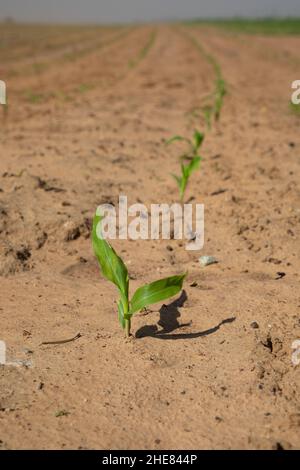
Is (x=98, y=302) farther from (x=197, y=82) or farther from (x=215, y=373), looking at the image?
(x=197, y=82)

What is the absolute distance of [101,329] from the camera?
7.39 feet

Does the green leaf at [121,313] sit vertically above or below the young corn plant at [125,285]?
below

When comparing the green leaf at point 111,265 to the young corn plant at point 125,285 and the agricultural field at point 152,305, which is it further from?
the agricultural field at point 152,305

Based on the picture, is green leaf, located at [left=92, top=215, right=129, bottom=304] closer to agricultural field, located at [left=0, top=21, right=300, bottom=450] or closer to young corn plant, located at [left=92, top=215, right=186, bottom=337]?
young corn plant, located at [left=92, top=215, right=186, bottom=337]

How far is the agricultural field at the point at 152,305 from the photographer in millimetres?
1757

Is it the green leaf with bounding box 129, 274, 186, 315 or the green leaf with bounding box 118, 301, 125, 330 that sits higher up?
the green leaf with bounding box 129, 274, 186, 315

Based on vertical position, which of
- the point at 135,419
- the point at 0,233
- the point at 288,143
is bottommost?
the point at 135,419

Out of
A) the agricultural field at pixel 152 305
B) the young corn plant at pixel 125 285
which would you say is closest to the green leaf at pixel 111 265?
the young corn plant at pixel 125 285

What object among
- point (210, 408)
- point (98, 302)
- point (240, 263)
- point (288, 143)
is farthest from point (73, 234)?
point (288, 143)

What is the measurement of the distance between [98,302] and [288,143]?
10.00ft

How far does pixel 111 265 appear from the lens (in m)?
2.15

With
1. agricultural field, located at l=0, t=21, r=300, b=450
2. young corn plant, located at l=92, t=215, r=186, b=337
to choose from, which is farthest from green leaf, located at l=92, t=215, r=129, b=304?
agricultural field, located at l=0, t=21, r=300, b=450

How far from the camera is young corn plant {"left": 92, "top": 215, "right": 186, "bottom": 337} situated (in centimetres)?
207

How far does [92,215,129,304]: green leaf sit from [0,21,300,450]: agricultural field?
0.68 feet
